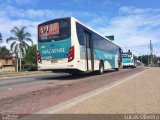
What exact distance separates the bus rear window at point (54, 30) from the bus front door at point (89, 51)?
2.42 metres

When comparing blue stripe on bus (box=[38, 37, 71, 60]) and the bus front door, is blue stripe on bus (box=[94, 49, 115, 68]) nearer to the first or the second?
the bus front door

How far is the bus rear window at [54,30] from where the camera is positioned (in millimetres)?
19734

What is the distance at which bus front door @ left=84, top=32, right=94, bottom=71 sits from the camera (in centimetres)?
2180

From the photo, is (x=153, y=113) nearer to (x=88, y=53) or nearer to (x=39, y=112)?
(x=39, y=112)

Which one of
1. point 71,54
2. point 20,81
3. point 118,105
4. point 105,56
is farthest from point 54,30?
point 118,105

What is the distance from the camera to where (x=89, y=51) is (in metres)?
22.6

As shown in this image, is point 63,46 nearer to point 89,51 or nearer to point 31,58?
point 89,51

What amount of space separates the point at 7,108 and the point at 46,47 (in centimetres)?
1212

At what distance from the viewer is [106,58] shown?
2880cm

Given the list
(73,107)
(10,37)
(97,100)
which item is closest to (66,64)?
(97,100)

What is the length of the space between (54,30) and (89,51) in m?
3.61

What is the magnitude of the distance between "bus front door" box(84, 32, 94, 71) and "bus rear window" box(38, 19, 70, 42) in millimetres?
2419

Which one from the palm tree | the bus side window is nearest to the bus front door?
the bus side window

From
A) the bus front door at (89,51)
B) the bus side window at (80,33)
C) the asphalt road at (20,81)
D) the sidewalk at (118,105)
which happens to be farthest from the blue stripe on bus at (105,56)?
the sidewalk at (118,105)
